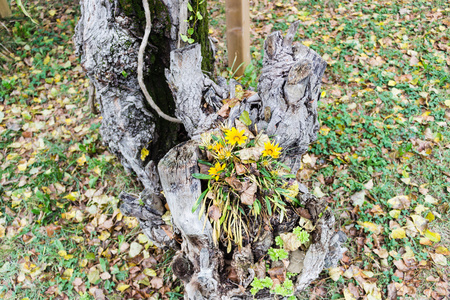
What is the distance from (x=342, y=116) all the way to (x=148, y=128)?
2092mm

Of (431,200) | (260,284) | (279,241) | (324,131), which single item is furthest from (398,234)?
(260,284)

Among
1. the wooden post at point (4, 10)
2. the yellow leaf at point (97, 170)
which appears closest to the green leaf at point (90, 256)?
the yellow leaf at point (97, 170)

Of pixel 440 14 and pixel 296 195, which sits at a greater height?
pixel 440 14

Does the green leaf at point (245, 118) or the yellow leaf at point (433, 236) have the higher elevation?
the green leaf at point (245, 118)

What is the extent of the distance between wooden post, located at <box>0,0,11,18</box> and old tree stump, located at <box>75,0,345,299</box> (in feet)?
9.92

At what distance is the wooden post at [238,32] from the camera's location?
288 cm

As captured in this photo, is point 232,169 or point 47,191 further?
point 47,191

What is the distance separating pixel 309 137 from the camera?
225cm

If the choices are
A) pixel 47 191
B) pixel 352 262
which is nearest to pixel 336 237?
pixel 352 262

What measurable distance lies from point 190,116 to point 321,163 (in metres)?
1.54

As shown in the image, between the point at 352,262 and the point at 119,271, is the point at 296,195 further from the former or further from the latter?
the point at 119,271

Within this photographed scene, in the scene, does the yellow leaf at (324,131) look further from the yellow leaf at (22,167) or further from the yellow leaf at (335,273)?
the yellow leaf at (22,167)

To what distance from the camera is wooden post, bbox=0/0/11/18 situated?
14.0ft

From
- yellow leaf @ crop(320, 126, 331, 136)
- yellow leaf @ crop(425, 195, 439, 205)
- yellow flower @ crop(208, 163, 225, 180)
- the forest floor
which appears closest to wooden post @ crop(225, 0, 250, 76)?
the forest floor
